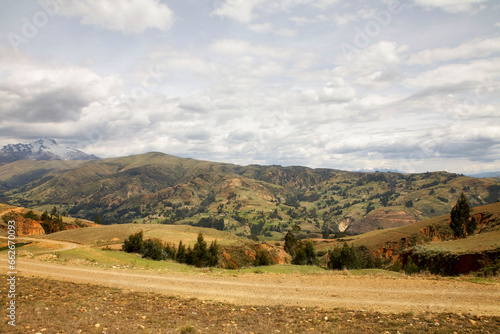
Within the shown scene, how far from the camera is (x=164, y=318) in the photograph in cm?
1248

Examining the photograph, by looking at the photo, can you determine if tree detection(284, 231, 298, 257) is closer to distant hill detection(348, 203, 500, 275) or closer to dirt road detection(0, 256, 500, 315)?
distant hill detection(348, 203, 500, 275)

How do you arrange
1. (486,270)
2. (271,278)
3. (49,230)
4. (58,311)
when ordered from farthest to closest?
(49,230) < (486,270) < (271,278) < (58,311)

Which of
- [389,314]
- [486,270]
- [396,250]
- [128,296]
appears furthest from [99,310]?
[396,250]

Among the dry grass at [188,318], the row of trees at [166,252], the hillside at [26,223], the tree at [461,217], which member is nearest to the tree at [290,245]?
the row of trees at [166,252]

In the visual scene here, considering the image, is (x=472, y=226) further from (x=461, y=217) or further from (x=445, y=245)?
(x=445, y=245)

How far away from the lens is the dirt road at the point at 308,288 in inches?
563

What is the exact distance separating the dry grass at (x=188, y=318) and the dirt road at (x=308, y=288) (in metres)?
1.40

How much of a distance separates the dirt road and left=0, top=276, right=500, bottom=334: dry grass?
140 cm

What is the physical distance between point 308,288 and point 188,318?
29.4 feet

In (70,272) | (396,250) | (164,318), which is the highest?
(164,318)

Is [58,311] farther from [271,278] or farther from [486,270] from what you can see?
[486,270]

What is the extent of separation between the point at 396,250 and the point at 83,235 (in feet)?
272

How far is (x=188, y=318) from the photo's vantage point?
12641 millimetres

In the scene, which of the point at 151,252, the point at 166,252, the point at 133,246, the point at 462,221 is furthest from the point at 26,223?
the point at 462,221
